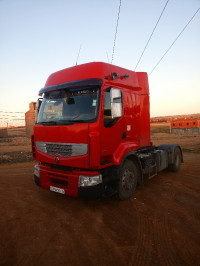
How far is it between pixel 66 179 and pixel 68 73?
2793 mm

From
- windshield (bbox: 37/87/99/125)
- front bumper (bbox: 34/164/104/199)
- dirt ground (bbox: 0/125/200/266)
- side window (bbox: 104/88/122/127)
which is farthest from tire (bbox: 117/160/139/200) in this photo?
windshield (bbox: 37/87/99/125)

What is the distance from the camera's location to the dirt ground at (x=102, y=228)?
9.15 ft

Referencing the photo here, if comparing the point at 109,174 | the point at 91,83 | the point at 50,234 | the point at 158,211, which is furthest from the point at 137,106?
the point at 50,234

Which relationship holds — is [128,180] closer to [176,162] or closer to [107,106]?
[107,106]

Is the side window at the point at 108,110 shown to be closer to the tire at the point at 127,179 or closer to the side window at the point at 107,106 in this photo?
the side window at the point at 107,106

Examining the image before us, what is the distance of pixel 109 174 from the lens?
4344 mm

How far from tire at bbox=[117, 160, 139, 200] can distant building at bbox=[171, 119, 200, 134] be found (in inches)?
1117

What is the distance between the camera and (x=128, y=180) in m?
4.89

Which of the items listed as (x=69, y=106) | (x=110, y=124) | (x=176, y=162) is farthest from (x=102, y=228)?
(x=176, y=162)

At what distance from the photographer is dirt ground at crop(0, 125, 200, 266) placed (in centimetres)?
279

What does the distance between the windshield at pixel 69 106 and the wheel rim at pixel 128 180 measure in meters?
1.84

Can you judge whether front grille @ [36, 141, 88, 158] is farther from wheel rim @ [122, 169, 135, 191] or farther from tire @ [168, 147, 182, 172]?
tire @ [168, 147, 182, 172]

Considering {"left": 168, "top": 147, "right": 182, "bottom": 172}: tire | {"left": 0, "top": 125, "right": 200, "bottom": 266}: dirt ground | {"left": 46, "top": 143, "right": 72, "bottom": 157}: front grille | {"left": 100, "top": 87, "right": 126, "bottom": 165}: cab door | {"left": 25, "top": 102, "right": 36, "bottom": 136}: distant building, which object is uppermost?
{"left": 25, "top": 102, "right": 36, "bottom": 136}: distant building

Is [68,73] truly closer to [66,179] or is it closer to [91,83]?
[91,83]
